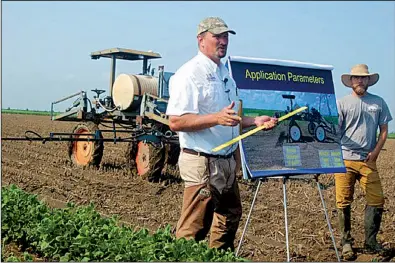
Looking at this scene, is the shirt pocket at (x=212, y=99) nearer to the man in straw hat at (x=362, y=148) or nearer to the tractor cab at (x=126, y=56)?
the man in straw hat at (x=362, y=148)

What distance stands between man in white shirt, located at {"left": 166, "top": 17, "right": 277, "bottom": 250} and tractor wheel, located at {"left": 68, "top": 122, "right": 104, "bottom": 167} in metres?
7.35

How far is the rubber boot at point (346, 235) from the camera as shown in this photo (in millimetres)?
5926

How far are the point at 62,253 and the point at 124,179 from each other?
5.80 m

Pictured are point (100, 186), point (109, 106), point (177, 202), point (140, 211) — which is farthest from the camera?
point (109, 106)

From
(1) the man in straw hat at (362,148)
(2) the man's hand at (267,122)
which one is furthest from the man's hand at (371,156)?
(2) the man's hand at (267,122)

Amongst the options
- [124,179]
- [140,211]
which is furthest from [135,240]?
[124,179]

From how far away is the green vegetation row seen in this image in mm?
3928

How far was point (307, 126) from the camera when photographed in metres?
5.48

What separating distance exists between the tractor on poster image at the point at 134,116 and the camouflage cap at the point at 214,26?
5.42 meters

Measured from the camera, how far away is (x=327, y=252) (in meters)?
6.14

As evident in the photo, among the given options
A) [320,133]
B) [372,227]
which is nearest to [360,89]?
[320,133]

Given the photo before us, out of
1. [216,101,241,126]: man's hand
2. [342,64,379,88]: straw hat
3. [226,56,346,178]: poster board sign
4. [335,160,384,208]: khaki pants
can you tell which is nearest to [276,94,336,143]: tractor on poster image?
[226,56,346,178]: poster board sign

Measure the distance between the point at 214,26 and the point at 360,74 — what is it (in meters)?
2.45

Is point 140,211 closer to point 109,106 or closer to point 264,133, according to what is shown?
point 264,133
